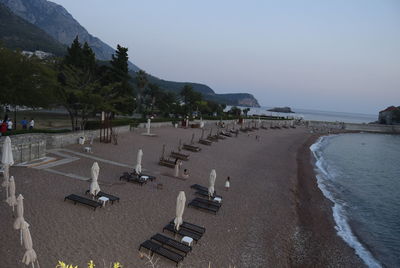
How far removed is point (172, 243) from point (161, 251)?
0.53 meters

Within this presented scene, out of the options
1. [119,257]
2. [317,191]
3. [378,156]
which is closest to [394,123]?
[378,156]

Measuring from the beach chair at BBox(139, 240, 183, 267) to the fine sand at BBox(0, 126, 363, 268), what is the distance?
26 centimetres

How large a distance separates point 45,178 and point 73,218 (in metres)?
4.78

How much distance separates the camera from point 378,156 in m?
42.6

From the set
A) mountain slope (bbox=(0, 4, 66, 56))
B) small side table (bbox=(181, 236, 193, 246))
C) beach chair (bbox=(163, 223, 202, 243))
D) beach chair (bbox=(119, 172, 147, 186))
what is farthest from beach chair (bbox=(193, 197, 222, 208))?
mountain slope (bbox=(0, 4, 66, 56))

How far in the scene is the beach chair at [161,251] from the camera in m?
8.11

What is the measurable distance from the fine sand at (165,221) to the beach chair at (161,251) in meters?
0.26

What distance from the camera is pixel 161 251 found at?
835 cm

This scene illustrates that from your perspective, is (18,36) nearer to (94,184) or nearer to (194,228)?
(94,184)

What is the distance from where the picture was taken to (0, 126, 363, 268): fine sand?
27.0 ft

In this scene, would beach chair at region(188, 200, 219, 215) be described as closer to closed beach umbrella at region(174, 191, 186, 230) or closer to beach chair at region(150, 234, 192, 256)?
closed beach umbrella at region(174, 191, 186, 230)

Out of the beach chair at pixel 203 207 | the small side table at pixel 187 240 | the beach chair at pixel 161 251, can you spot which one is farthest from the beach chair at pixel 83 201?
the beach chair at pixel 203 207

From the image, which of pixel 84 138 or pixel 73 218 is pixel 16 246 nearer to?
pixel 73 218

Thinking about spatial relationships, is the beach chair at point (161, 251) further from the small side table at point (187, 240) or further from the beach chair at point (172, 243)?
the small side table at point (187, 240)
